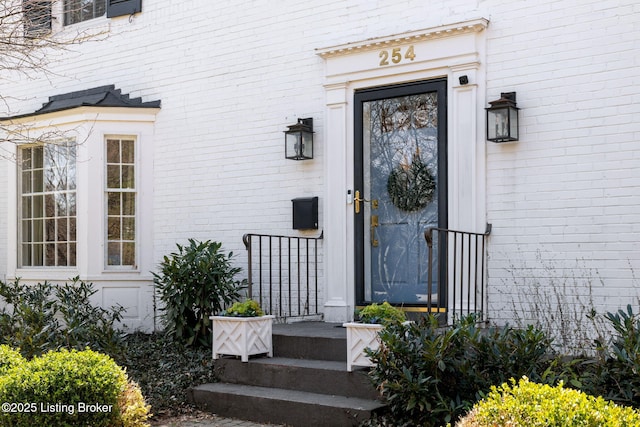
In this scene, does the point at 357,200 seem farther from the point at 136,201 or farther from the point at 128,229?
the point at 128,229

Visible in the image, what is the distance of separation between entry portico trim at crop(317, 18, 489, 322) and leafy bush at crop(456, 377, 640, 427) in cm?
325

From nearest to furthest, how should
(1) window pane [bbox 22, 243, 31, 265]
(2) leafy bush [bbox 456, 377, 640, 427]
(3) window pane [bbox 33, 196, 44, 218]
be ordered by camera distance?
(2) leafy bush [bbox 456, 377, 640, 427], (3) window pane [bbox 33, 196, 44, 218], (1) window pane [bbox 22, 243, 31, 265]

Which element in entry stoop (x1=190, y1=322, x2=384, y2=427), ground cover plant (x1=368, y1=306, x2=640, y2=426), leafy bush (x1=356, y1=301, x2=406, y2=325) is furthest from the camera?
leafy bush (x1=356, y1=301, x2=406, y2=325)

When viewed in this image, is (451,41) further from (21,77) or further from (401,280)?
(21,77)

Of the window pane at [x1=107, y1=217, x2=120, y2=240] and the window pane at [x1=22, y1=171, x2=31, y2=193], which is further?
the window pane at [x1=22, y1=171, x2=31, y2=193]

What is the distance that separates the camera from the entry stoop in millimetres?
5355

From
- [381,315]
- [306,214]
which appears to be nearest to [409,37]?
[306,214]

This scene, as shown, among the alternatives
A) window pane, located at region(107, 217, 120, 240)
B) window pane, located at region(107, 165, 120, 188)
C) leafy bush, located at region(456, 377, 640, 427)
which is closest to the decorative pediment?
window pane, located at region(107, 165, 120, 188)

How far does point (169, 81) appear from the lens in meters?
8.59

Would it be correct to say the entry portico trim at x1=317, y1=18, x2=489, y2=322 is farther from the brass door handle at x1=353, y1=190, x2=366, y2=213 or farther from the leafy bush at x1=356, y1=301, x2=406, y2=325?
the leafy bush at x1=356, y1=301, x2=406, y2=325

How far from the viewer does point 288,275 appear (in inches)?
292

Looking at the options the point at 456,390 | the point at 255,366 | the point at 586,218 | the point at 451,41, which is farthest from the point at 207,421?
the point at 451,41

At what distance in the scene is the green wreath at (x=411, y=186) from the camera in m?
6.84

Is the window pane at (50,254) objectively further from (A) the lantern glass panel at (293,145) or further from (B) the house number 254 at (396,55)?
(B) the house number 254 at (396,55)
